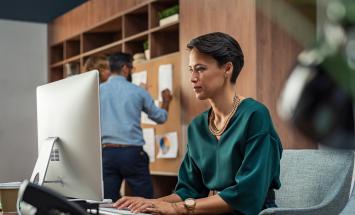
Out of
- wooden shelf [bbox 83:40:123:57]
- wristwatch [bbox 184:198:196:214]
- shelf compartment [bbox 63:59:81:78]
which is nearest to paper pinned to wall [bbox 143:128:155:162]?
wooden shelf [bbox 83:40:123:57]

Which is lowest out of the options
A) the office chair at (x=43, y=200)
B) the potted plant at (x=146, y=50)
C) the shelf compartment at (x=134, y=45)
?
the office chair at (x=43, y=200)

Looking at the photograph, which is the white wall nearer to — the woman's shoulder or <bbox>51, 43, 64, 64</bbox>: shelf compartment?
<bbox>51, 43, 64, 64</bbox>: shelf compartment

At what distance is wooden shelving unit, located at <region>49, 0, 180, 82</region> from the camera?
196 inches

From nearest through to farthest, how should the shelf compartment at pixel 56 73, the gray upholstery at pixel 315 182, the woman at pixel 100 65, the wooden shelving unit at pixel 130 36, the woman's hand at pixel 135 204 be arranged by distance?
the woman's hand at pixel 135 204, the gray upholstery at pixel 315 182, the woman at pixel 100 65, the wooden shelving unit at pixel 130 36, the shelf compartment at pixel 56 73

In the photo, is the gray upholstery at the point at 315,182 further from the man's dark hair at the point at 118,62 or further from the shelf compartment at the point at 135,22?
the shelf compartment at the point at 135,22

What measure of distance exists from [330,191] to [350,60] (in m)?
1.91

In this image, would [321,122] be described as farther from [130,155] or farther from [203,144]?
[130,155]

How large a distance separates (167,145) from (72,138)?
3.06m

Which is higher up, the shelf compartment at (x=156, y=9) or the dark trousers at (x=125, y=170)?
the shelf compartment at (x=156, y=9)

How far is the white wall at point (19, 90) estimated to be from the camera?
7055 millimetres

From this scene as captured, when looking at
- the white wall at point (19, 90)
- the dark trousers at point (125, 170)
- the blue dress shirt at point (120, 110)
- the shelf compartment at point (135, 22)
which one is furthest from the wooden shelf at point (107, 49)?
the dark trousers at point (125, 170)

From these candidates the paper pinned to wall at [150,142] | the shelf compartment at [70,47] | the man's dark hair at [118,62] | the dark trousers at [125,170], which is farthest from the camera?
the shelf compartment at [70,47]

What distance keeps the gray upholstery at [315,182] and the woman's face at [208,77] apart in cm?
49

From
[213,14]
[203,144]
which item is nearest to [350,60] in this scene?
[203,144]
